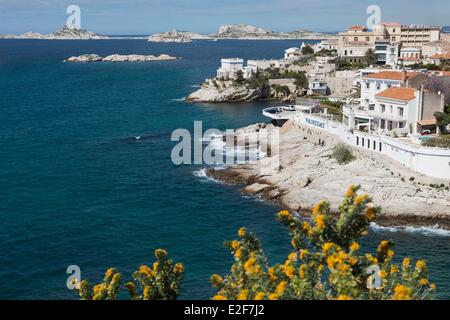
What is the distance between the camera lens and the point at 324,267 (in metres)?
13.3

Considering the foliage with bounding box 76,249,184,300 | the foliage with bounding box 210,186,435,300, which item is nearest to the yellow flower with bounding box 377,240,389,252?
the foliage with bounding box 210,186,435,300

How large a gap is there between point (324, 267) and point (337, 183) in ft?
93.6

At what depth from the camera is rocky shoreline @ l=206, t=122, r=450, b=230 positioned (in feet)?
121

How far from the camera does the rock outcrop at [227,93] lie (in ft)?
302

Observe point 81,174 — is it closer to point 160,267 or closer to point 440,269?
point 440,269

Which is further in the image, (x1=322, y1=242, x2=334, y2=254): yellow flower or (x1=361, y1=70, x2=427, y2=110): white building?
(x1=361, y1=70, x2=427, y2=110): white building

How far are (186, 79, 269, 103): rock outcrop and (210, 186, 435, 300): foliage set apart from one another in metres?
78.3

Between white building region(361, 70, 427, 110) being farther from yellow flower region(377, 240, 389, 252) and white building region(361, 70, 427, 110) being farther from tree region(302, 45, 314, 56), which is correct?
tree region(302, 45, 314, 56)

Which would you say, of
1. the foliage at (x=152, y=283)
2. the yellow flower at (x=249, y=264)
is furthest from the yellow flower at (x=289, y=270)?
the foliage at (x=152, y=283)

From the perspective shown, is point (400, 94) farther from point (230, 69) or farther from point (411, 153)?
point (230, 69)

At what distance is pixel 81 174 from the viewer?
48938 millimetres

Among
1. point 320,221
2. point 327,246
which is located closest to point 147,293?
point 320,221

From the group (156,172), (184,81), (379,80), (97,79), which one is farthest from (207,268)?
(97,79)

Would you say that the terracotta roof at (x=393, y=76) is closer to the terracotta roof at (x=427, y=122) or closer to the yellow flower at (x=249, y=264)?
the terracotta roof at (x=427, y=122)
